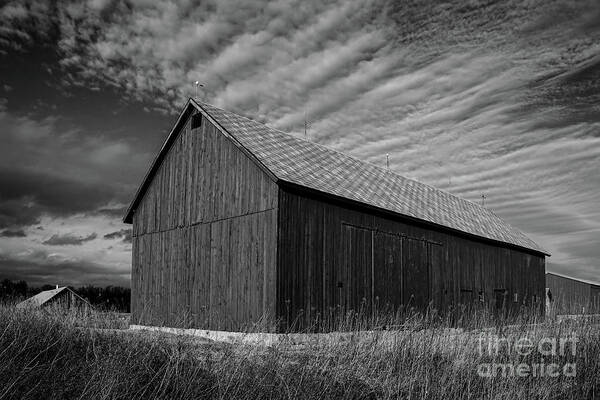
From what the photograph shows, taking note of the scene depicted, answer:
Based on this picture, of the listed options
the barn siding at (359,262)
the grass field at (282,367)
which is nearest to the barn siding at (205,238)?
the barn siding at (359,262)

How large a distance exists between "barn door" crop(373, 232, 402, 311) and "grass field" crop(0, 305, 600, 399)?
22.7ft

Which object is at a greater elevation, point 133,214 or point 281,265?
point 133,214

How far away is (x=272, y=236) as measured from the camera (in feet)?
50.2

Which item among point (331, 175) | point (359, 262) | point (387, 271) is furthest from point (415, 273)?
point (331, 175)

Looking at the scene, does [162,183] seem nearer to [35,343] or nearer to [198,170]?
[198,170]

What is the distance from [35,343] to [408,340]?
6.33 m

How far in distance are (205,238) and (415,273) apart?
748 cm

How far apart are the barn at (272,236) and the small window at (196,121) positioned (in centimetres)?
4

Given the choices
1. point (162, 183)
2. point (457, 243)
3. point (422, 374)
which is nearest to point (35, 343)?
point (422, 374)

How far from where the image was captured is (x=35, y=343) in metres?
9.20

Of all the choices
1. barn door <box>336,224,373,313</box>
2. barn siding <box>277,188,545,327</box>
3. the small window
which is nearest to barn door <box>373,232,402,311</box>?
barn siding <box>277,188,545,327</box>

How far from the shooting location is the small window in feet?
61.7

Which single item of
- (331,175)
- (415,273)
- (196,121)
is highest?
(196,121)

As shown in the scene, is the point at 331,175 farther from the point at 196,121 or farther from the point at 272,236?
the point at 196,121
